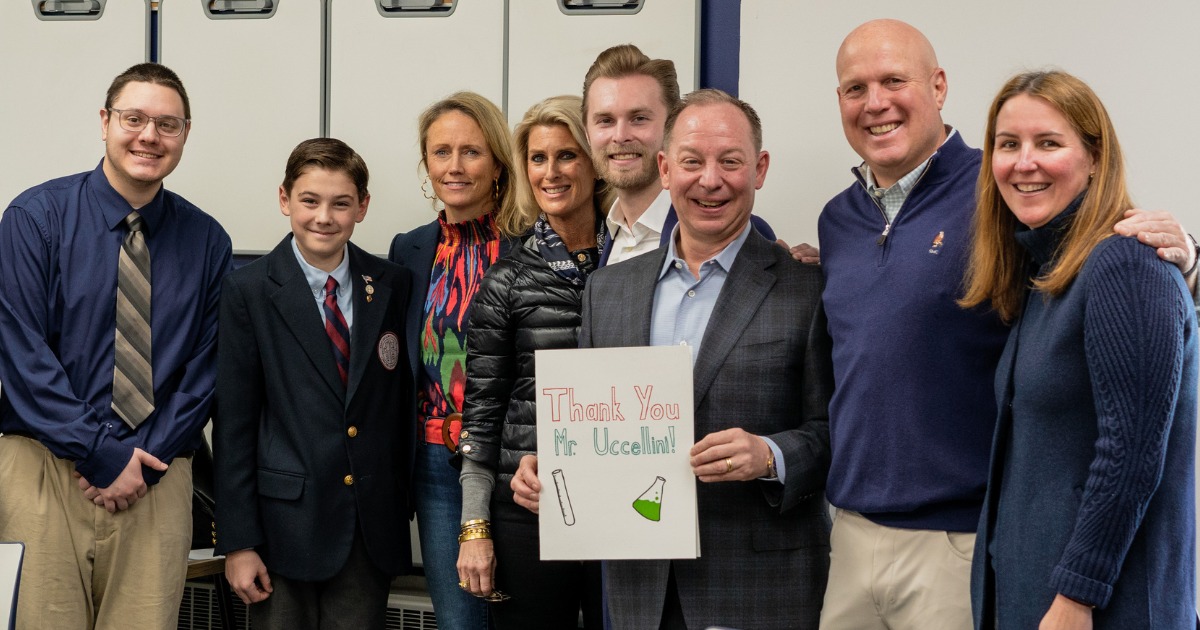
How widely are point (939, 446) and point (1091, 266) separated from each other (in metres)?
0.49

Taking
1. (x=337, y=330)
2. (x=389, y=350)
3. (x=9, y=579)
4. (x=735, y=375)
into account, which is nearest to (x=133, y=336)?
(x=337, y=330)

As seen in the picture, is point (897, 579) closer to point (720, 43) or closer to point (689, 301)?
point (689, 301)

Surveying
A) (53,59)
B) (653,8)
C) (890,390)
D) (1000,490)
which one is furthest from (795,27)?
(53,59)

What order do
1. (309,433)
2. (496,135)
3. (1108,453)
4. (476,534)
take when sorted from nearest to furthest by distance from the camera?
(1108,453) → (476,534) → (309,433) → (496,135)

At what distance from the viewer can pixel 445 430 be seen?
294cm

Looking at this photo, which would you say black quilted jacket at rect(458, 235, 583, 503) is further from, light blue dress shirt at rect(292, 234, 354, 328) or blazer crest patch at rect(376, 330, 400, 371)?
light blue dress shirt at rect(292, 234, 354, 328)

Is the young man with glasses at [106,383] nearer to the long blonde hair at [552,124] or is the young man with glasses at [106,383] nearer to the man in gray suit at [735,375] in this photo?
the long blonde hair at [552,124]

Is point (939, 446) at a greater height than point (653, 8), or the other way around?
point (653, 8)

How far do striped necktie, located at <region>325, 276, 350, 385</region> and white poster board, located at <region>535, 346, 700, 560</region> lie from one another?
0.88m

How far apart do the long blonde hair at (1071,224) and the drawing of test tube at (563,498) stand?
87 cm

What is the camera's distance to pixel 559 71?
3.44 m

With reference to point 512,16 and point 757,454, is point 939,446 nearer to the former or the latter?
point 757,454

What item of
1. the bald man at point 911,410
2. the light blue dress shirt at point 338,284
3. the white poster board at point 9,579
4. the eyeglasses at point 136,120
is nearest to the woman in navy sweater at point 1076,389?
the bald man at point 911,410

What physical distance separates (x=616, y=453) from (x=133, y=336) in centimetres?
148
